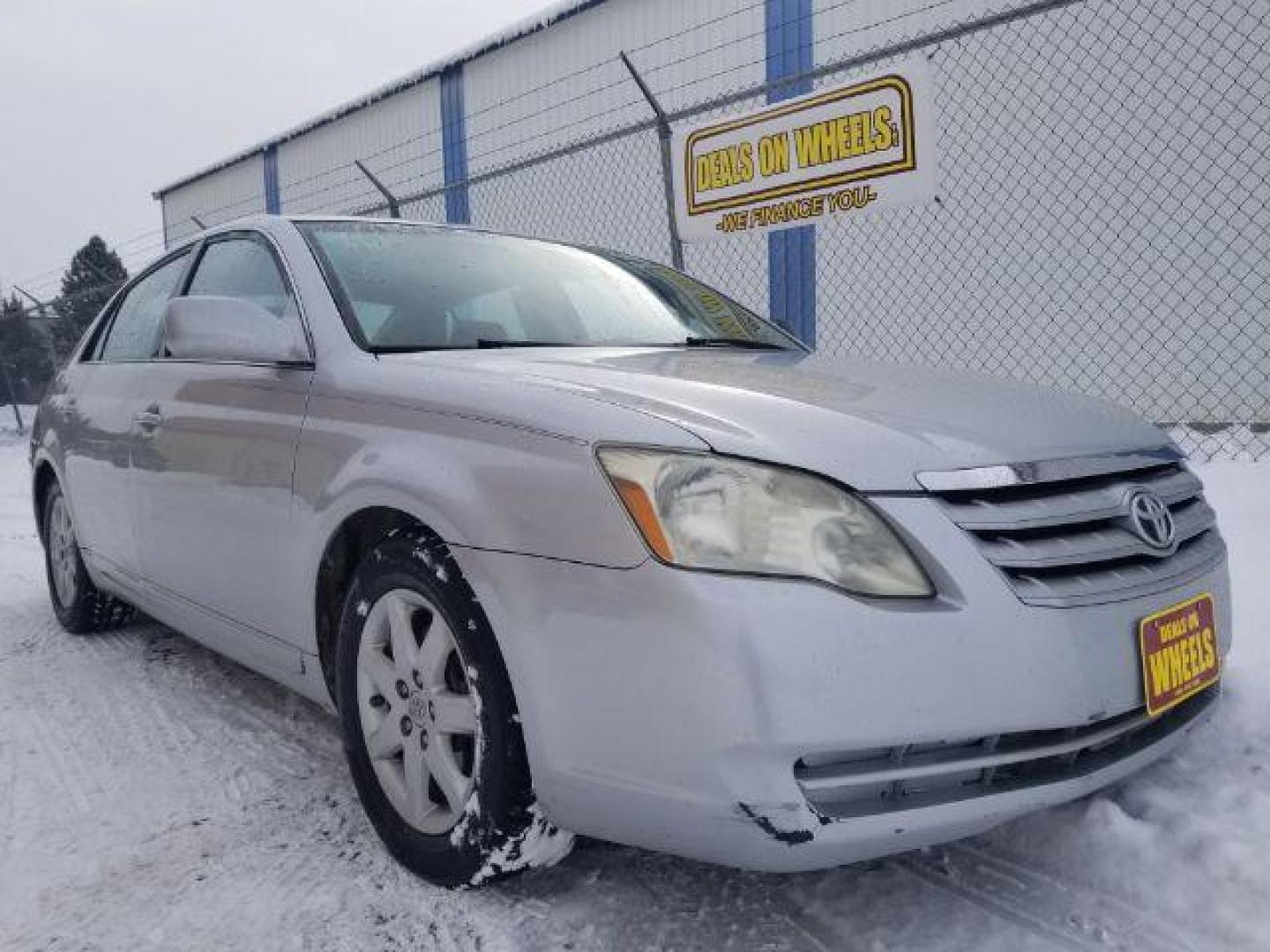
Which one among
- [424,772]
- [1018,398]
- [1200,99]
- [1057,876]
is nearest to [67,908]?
[424,772]

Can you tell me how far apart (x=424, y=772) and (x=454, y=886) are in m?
0.22

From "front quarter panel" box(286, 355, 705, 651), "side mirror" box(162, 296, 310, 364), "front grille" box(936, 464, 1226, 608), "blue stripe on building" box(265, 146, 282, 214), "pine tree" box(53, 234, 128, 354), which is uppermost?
"blue stripe on building" box(265, 146, 282, 214)

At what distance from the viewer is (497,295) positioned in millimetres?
2600

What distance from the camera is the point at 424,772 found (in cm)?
190

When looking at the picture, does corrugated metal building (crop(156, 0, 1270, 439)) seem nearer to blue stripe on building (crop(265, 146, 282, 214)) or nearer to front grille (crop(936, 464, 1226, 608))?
front grille (crop(936, 464, 1226, 608))

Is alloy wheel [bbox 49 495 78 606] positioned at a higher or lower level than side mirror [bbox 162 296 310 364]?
lower

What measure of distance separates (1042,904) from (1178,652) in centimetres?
50

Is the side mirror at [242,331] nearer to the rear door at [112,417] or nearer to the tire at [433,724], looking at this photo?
the tire at [433,724]

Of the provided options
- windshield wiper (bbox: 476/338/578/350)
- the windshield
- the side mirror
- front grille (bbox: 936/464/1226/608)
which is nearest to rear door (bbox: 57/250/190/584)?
the side mirror

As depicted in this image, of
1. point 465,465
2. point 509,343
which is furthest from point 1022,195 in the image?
point 465,465

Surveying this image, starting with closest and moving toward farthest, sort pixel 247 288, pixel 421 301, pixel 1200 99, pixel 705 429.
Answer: pixel 705 429 → pixel 421 301 → pixel 247 288 → pixel 1200 99

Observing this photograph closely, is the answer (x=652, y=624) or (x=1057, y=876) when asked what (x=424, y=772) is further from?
(x=1057, y=876)

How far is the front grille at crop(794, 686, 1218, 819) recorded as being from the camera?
4.67ft

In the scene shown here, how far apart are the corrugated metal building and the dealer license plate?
11.5 ft
